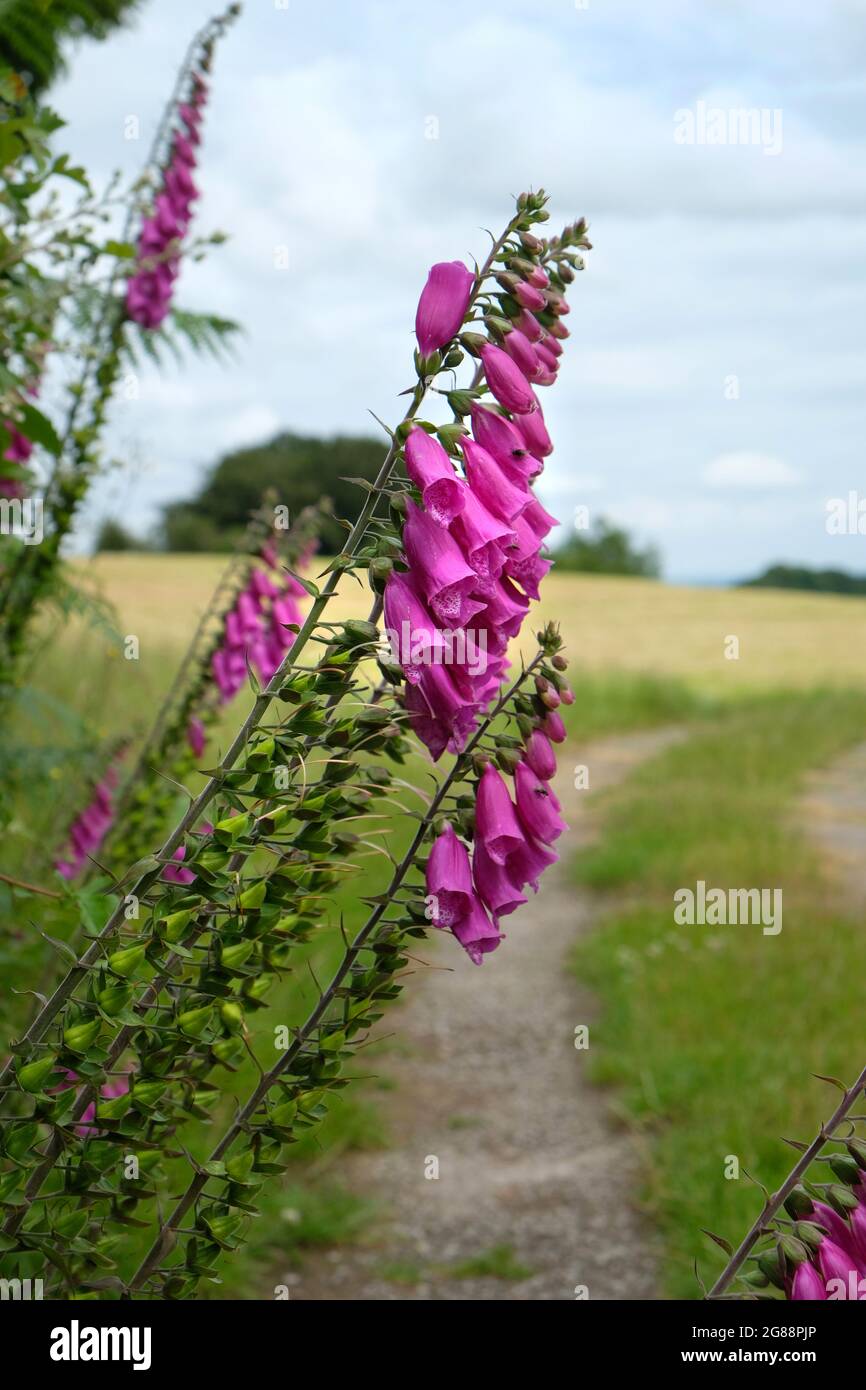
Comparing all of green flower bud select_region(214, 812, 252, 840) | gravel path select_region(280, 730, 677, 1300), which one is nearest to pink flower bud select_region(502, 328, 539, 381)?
green flower bud select_region(214, 812, 252, 840)

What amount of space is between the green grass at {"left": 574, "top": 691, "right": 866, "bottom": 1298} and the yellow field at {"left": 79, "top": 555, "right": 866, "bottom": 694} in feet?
23.0

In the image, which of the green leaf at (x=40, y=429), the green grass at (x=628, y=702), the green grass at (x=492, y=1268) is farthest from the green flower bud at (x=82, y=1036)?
the green grass at (x=628, y=702)

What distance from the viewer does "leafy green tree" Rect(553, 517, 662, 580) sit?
78488 mm

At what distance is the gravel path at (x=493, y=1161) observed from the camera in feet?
12.6

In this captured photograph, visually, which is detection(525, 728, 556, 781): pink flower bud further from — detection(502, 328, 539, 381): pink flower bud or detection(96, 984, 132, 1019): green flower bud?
detection(96, 984, 132, 1019): green flower bud

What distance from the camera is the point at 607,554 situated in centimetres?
8150

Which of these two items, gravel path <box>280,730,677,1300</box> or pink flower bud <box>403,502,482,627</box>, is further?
gravel path <box>280,730,677,1300</box>

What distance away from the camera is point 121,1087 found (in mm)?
2418

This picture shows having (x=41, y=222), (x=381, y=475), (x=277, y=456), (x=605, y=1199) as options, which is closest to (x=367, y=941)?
(x=381, y=475)

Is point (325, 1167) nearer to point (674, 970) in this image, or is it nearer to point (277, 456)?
point (674, 970)

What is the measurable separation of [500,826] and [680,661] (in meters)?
25.9

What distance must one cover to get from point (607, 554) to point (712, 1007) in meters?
77.5

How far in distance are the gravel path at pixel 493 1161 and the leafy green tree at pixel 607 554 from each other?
70.3 meters

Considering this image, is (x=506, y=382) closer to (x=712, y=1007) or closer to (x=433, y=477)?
(x=433, y=477)
